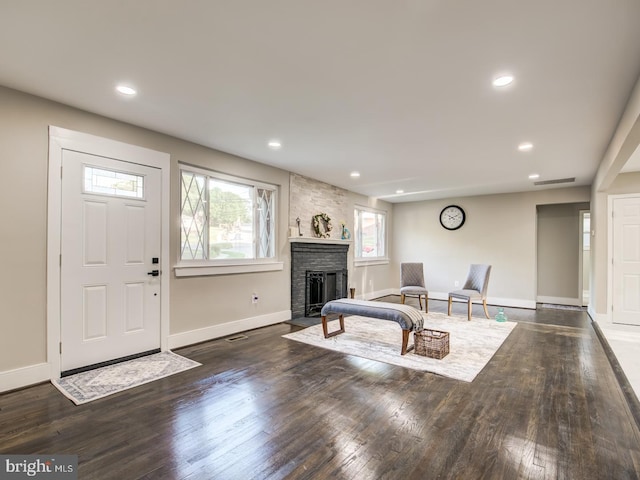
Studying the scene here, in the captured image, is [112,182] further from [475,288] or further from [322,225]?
[475,288]

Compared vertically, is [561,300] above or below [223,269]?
below

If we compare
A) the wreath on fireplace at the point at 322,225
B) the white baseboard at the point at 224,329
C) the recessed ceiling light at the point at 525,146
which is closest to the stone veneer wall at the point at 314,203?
the wreath on fireplace at the point at 322,225

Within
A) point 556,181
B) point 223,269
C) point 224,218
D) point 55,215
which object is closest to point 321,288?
point 223,269

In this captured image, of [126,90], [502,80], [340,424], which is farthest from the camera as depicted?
[126,90]

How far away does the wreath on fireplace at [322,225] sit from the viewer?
232 inches

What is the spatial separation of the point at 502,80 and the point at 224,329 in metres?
4.02

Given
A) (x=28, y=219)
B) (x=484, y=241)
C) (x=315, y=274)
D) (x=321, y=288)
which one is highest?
(x=28, y=219)

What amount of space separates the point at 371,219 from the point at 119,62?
6353 mm

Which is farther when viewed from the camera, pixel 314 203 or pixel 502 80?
pixel 314 203

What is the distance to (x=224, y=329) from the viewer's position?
14.1 ft

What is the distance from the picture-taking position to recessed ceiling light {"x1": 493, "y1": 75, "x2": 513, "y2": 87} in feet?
7.93

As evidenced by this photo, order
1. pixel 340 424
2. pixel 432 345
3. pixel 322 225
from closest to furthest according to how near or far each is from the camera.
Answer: pixel 340 424 < pixel 432 345 < pixel 322 225

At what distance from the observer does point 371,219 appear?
7988 mm

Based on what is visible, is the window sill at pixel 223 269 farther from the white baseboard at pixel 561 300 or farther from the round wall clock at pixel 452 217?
the white baseboard at pixel 561 300
